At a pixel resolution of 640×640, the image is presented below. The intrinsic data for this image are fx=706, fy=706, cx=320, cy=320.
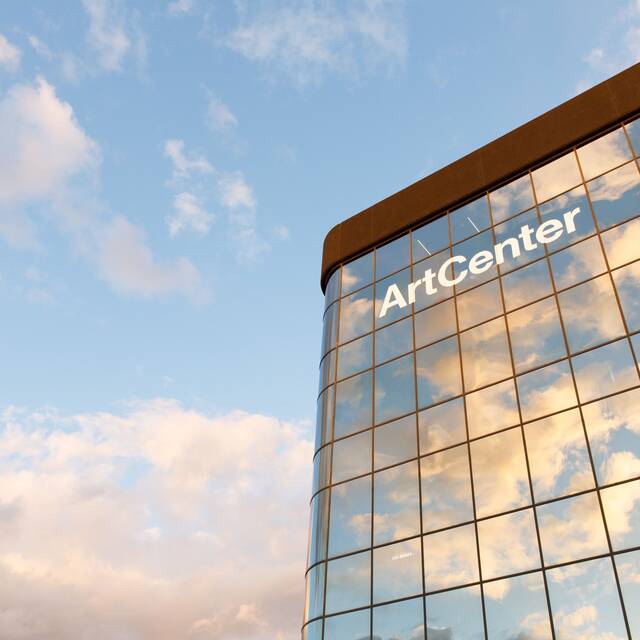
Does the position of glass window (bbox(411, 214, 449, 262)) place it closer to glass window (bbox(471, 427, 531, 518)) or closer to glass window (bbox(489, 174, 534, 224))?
glass window (bbox(489, 174, 534, 224))

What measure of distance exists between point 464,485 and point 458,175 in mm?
12086

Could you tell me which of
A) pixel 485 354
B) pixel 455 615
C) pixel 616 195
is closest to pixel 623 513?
pixel 455 615

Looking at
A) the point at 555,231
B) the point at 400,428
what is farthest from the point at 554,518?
the point at 555,231

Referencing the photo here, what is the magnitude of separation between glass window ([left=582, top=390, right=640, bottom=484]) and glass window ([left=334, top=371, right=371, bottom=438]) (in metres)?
7.44

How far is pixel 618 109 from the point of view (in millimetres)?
22594

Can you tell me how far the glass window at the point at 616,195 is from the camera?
803 inches

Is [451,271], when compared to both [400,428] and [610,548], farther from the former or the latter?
[610,548]

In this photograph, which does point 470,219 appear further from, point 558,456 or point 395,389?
point 558,456

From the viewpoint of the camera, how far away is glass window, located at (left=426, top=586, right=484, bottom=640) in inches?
663

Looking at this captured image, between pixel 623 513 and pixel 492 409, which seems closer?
pixel 623 513

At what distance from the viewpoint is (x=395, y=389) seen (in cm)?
2272

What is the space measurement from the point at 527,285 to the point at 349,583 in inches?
402

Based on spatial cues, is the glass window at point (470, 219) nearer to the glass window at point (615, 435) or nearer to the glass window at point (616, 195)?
the glass window at point (616, 195)

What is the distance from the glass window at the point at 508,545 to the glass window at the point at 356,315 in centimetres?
920
